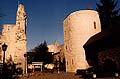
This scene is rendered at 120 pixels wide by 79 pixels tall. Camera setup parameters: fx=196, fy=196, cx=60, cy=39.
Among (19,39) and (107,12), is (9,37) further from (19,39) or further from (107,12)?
(107,12)

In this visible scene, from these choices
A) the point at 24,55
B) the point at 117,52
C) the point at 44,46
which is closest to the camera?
the point at 117,52

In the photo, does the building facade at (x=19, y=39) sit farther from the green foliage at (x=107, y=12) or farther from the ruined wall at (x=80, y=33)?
the green foliage at (x=107, y=12)

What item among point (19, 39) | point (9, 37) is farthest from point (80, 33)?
point (9, 37)

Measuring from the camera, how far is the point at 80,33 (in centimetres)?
3562

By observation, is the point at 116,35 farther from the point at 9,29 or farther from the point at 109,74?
the point at 9,29

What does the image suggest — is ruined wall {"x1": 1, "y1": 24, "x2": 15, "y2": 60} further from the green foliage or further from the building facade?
the green foliage

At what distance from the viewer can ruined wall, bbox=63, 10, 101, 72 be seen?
115 feet

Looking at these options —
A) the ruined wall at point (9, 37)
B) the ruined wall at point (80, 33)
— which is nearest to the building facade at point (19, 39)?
the ruined wall at point (9, 37)

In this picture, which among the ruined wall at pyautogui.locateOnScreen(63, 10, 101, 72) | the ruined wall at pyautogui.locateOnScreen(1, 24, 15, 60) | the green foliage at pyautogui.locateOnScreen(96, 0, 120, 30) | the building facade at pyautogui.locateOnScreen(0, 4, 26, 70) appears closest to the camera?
the building facade at pyautogui.locateOnScreen(0, 4, 26, 70)

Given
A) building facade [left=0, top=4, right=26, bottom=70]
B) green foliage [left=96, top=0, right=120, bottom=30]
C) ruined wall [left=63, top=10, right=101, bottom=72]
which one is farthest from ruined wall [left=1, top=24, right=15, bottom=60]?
green foliage [left=96, top=0, right=120, bottom=30]

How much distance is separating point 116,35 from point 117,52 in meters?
2.10

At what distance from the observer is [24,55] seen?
32719mm

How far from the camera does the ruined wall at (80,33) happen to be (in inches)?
1382

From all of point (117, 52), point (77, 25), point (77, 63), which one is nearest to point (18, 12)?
point (77, 25)
